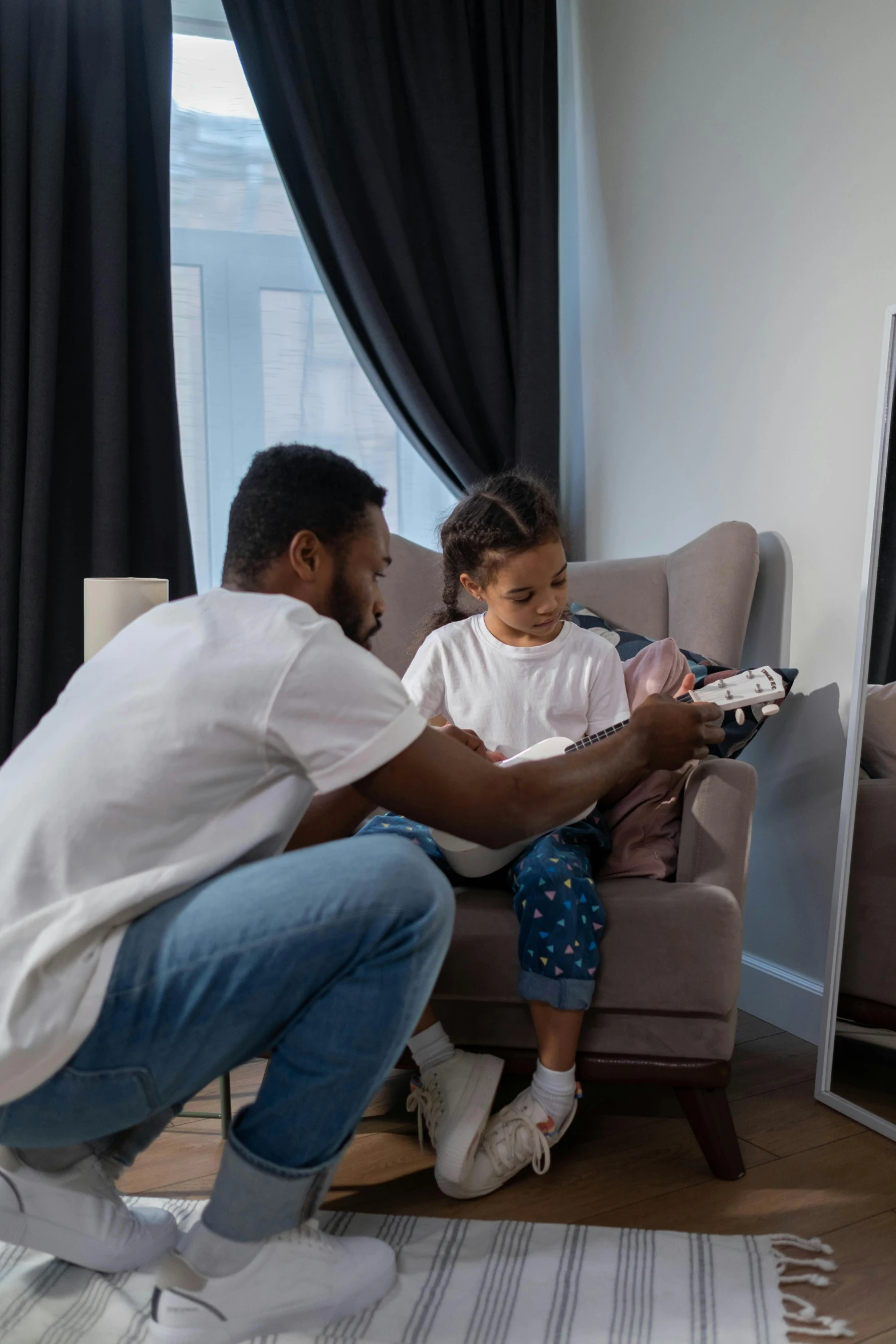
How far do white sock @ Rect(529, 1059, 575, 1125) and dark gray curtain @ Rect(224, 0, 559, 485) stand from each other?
5.39ft

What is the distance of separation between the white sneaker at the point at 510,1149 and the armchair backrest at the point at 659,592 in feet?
2.90

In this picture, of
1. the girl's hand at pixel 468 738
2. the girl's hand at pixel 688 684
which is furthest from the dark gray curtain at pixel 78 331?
the girl's hand at pixel 688 684

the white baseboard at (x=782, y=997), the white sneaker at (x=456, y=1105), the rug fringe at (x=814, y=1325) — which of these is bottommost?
the white baseboard at (x=782, y=997)

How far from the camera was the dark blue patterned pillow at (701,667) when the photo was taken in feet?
5.38

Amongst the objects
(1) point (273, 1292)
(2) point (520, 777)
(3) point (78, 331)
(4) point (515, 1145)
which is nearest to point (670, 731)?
(2) point (520, 777)

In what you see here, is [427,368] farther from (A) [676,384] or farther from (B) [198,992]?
(B) [198,992]

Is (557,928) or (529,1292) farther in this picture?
(557,928)

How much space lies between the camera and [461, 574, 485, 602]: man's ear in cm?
181

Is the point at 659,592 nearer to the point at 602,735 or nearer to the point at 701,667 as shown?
the point at 701,667

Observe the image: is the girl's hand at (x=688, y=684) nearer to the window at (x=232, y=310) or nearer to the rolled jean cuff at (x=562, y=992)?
the rolled jean cuff at (x=562, y=992)

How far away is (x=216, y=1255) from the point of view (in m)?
1.03

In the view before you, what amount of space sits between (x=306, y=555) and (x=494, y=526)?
666 millimetres

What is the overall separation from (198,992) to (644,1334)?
0.58 metres

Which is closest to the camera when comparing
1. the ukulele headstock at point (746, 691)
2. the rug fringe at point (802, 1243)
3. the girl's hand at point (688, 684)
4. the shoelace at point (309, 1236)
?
the shoelace at point (309, 1236)
